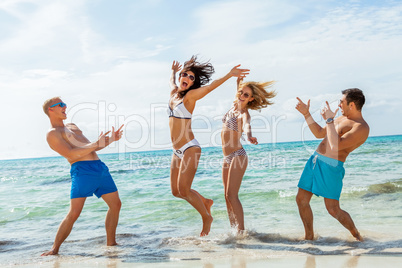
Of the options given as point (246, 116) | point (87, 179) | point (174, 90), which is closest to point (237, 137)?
point (246, 116)

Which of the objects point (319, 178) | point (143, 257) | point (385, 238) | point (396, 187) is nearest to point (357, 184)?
point (396, 187)

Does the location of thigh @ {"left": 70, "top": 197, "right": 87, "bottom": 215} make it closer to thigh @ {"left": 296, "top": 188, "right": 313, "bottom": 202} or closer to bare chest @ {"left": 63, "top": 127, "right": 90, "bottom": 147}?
bare chest @ {"left": 63, "top": 127, "right": 90, "bottom": 147}

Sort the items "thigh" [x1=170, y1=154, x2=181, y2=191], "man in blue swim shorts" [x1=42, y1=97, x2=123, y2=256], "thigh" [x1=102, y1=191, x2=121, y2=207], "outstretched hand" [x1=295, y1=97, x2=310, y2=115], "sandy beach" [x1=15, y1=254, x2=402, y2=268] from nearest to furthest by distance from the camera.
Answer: "sandy beach" [x1=15, y1=254, x2=402, y2=268] → "outstretched hand" [x1=295, y1=97, x2=310, y2=115] → "man in blue swim shorts" [x1=42, y1=97, x2=123, y2=256] → "thigh" [x1=102, y1=191, x2=121, y2=207] → "thigh" [x1=170, y1=154, x2=181, y2=191]

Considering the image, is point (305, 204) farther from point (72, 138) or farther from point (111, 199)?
point (72, 138)

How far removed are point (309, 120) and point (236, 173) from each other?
134 centimetres

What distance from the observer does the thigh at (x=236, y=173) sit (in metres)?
5.91

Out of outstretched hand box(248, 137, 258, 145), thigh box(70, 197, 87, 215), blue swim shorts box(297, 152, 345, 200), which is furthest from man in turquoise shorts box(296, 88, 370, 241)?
thigh box(70, 197, 87, 215)

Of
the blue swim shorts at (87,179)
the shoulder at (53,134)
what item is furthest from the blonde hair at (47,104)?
the blue swim shorts at (87,179)

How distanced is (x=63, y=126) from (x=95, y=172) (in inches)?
32.0

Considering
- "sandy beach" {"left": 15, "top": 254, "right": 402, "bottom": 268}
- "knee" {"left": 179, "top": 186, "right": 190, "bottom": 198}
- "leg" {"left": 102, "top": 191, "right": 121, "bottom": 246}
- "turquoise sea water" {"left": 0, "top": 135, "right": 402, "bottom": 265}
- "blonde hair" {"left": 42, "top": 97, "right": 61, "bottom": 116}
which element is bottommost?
"turquoise sea water" {"left": 0, "top": 135, "right": 402, "bottom": 265}

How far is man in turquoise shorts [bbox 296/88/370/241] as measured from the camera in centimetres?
512

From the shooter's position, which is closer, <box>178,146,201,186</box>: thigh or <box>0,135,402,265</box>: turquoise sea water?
<box>0,135,402,265</box>: turquoise sea water

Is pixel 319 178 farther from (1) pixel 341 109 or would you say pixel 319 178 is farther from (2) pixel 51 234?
(2) pixel 51 234

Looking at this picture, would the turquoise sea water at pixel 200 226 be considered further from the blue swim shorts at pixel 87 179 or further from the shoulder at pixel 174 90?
the shoulder at pixel 174 90
